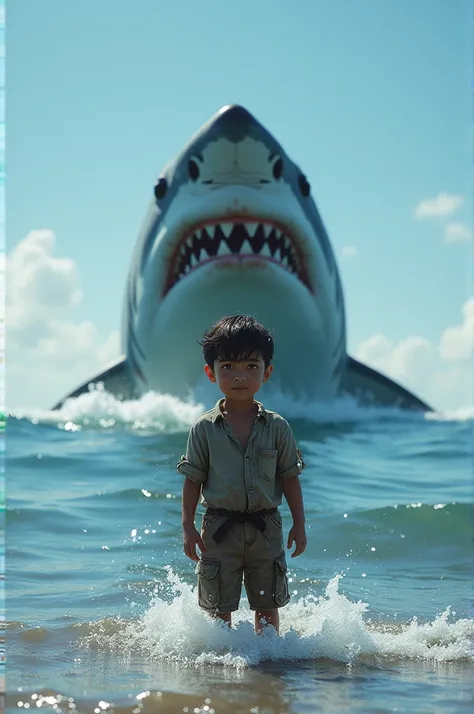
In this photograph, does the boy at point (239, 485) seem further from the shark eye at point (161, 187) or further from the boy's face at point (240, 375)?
the shark eye at point (161, 187)

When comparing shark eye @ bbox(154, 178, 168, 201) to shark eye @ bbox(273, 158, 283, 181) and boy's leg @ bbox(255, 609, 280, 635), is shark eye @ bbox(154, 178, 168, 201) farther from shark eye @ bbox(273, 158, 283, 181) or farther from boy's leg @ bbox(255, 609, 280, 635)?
boy's leg @ bbox(255, 609, 280, 635)

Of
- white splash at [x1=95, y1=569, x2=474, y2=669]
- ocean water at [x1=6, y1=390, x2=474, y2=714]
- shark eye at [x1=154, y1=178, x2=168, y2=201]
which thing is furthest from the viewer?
shark eye at [x1=154, y1=178, x2=168, y2=201]

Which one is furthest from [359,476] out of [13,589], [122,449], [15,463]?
[13,589]

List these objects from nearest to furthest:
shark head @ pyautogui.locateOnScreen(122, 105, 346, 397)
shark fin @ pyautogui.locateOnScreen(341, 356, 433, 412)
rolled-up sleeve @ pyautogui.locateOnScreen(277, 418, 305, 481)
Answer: rolled-up sleeve @ pyautogui.locateOnScreen(277, 418, 305, 481) < shark head @ pyautogui.locateOnScreen(122, 105, 346, 397) < shark fin @ pyautogui.locateOnScreen(341, 356, 433, 412)

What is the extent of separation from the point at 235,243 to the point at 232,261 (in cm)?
28

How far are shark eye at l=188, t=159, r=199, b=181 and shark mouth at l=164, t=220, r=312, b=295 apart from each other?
0.67 m

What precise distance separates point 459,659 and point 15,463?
6641 millimetres

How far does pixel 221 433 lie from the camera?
273cm

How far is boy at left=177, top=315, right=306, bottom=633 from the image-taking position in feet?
8.78

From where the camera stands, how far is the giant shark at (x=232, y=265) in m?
11.9

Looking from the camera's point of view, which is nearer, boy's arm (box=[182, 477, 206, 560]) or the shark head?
boy's arm (box=[182, 477, 206, 560])

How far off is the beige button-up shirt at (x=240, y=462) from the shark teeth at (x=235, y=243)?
9578 mm

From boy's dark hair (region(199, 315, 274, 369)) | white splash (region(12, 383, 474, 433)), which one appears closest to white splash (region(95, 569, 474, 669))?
boy's dark hair (region(199, 315, 274, 369))

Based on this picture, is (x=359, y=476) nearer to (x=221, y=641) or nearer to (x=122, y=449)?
(x=122, y=449)
